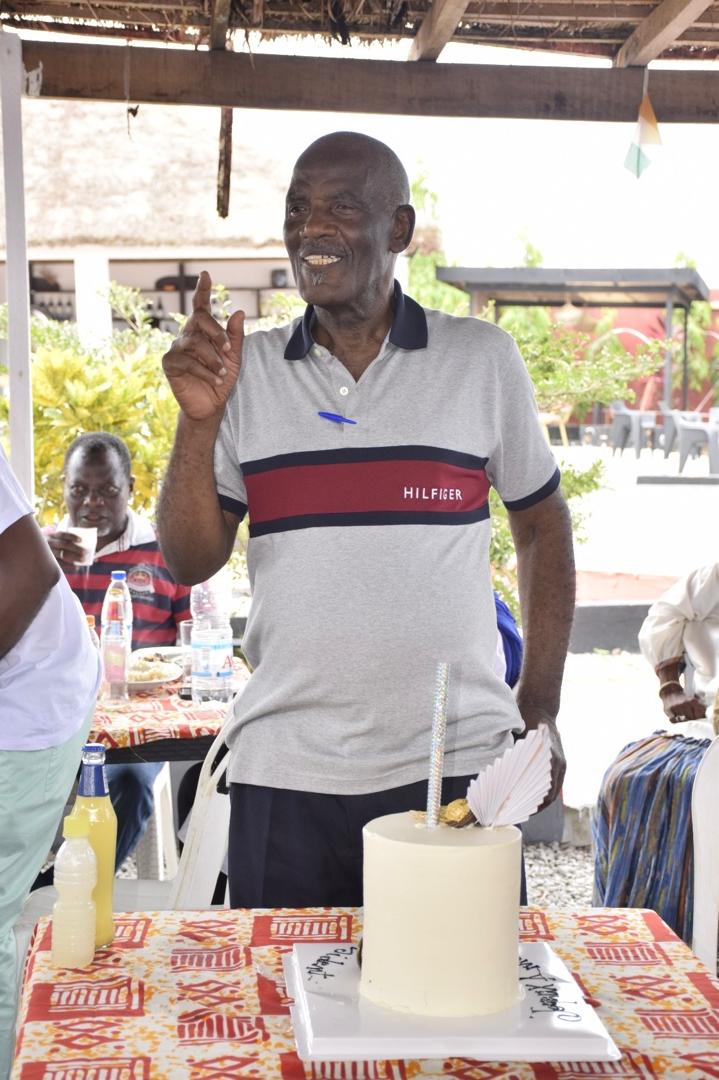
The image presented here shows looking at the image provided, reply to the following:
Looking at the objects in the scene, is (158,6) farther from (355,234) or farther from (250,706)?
(250,706)

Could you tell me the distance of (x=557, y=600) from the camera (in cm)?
210

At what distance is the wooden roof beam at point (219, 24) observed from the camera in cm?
345

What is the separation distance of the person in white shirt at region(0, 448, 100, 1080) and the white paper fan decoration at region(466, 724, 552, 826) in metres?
1.24

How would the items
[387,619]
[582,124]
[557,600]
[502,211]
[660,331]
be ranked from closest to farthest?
[387,619], [557,600], [582,124], [502,211], [660,331]

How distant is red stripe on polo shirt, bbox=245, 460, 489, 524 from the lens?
189cm

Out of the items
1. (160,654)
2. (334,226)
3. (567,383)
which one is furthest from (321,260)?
(567,383)

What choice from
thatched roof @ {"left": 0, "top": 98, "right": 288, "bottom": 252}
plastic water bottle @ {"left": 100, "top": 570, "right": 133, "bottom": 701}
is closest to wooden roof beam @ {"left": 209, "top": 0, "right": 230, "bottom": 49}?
plastic water bottle @ {"left": 100, "top": 570, "right": 133, "bottom": 701}

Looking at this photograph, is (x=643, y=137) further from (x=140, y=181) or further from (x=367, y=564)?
(x=140, y=181)

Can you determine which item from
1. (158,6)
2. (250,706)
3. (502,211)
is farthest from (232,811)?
(502,211)

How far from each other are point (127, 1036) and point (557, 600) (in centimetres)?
108

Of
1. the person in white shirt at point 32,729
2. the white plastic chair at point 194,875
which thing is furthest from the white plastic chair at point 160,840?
the person in white shirt at point 32,729

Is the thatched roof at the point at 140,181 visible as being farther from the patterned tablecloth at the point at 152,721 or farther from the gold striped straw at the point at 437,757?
the gold striped straw at the point at 437,757

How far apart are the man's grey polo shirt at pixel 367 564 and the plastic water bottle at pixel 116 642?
1.83 metres

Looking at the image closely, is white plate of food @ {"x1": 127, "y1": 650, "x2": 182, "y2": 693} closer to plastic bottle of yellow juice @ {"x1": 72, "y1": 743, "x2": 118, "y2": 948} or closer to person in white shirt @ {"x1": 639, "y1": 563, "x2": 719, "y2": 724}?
person in white shirt @ {"x1": 639, "y1": 563, "x2": 719, "y2": 724}
